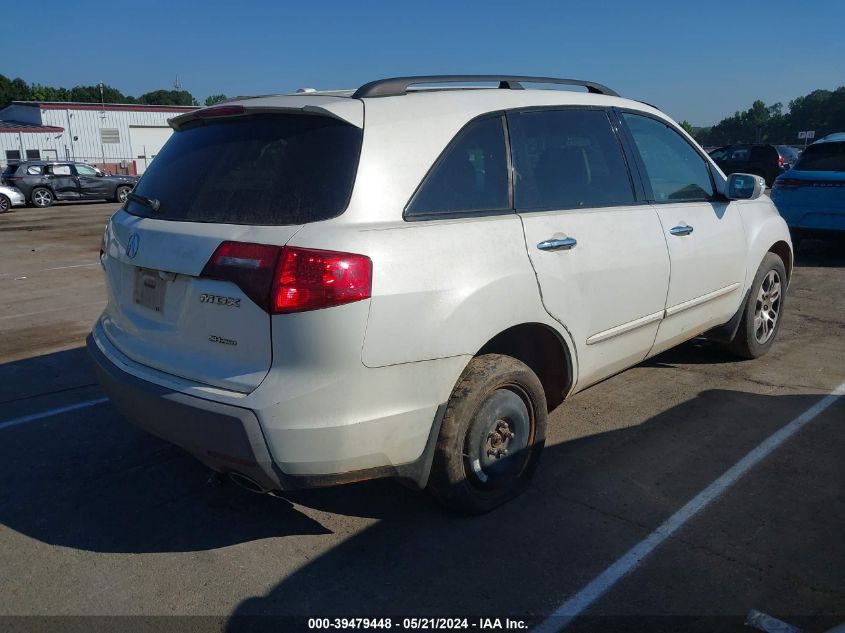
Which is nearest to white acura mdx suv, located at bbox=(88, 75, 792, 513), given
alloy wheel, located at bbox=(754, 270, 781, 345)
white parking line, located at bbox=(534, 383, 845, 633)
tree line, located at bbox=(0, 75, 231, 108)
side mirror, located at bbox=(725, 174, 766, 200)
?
white parking line, located at bbox=(534, 383, 845, 633)

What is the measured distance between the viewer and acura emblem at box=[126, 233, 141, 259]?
326cm

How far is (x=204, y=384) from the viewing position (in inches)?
114

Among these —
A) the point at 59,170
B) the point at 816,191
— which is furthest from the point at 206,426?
the point at 59,170

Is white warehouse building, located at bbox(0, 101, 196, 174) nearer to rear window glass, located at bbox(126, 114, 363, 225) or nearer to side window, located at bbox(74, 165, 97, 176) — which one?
side window, located at bbox(74, 165, 97, 176)

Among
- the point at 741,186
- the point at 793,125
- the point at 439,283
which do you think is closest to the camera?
the point at 439,283

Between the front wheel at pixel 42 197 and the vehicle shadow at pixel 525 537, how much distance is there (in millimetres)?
25425

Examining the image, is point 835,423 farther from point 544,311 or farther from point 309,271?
point 309,271

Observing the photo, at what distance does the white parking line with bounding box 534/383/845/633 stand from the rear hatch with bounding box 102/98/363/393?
146 cm

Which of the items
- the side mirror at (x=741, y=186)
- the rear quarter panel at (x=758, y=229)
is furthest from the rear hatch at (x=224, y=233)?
the rear quarter panel at (x=758, y=229)

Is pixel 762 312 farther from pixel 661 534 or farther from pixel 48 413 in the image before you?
pixel 48 413

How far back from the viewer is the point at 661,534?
330 centimetres

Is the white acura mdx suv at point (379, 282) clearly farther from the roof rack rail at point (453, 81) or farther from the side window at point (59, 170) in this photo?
the side window at point (59, 170)

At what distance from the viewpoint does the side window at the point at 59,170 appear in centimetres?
2562

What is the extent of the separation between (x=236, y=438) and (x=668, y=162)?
3.29m
